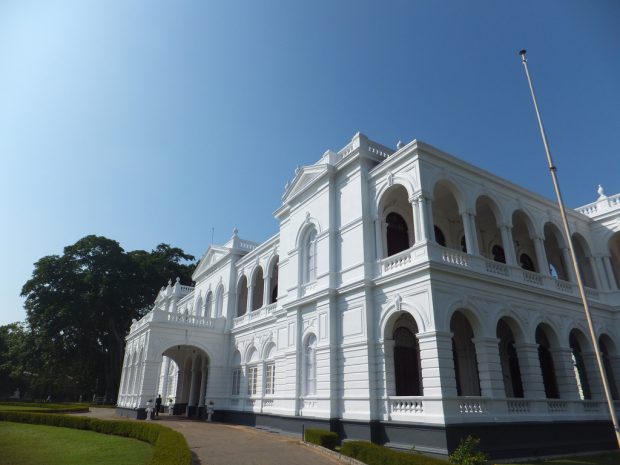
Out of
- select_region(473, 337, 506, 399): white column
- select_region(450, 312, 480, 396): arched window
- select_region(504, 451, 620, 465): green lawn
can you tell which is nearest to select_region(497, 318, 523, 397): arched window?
select_region(450, 312, 480, 396): arched window

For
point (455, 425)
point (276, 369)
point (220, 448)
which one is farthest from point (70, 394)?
point (455, 425)

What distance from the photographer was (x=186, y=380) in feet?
104

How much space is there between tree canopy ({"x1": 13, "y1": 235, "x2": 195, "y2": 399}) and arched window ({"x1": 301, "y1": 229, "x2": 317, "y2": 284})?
30131 millimetres

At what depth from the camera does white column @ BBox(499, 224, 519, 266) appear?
16516mm

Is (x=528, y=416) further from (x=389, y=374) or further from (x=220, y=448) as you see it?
(x=220, y=448)

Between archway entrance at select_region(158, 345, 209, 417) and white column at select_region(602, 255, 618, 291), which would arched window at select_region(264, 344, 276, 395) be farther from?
white column at select_region(602, 255, 618, 291)

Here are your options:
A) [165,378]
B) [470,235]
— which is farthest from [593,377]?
[165,378]

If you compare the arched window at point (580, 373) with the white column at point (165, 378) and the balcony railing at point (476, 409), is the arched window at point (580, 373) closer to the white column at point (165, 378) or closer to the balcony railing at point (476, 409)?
the balcony railing at point (476, 409)

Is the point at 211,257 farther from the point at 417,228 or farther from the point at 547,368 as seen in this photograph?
the point at 547,368

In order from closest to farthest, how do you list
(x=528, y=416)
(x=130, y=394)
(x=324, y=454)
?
(x=324, y=454)
(x=528, y=416)
(x=130, y=394)

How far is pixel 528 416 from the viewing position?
14.0 m

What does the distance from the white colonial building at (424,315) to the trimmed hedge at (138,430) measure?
480 cm

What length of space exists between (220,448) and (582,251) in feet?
64.6

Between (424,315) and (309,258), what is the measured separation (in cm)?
756
